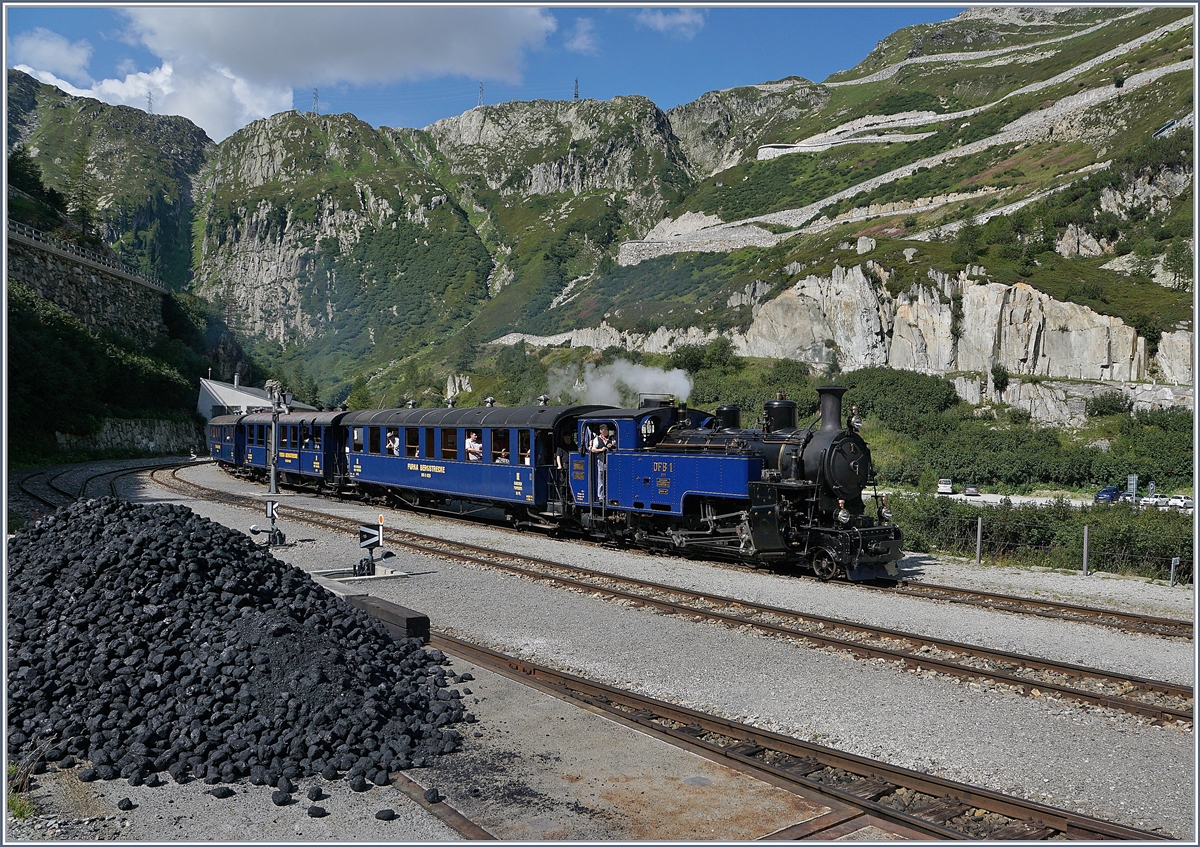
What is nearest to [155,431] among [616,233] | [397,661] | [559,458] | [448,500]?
[448,500]

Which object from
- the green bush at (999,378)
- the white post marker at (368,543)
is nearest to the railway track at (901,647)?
the white post marker at (368,543)

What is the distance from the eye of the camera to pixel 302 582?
31.4 feet

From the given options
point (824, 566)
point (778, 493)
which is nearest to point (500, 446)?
point (778, 493)

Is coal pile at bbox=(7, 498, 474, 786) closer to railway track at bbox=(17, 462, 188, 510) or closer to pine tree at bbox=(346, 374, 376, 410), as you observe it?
railway track at bbox=(17, 462, 188, 510)

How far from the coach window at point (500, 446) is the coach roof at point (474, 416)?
0.21 meters

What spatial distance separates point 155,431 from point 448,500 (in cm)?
4176

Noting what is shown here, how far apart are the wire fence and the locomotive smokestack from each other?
18.9 ft

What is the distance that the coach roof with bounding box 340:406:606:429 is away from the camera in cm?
1991

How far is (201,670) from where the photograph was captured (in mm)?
7023

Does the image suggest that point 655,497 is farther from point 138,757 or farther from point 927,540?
point 138,757

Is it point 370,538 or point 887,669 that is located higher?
point 370,538

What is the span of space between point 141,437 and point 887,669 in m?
58.7

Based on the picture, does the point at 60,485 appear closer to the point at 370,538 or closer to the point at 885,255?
the point at 370,538

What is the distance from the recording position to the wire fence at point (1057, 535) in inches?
656
